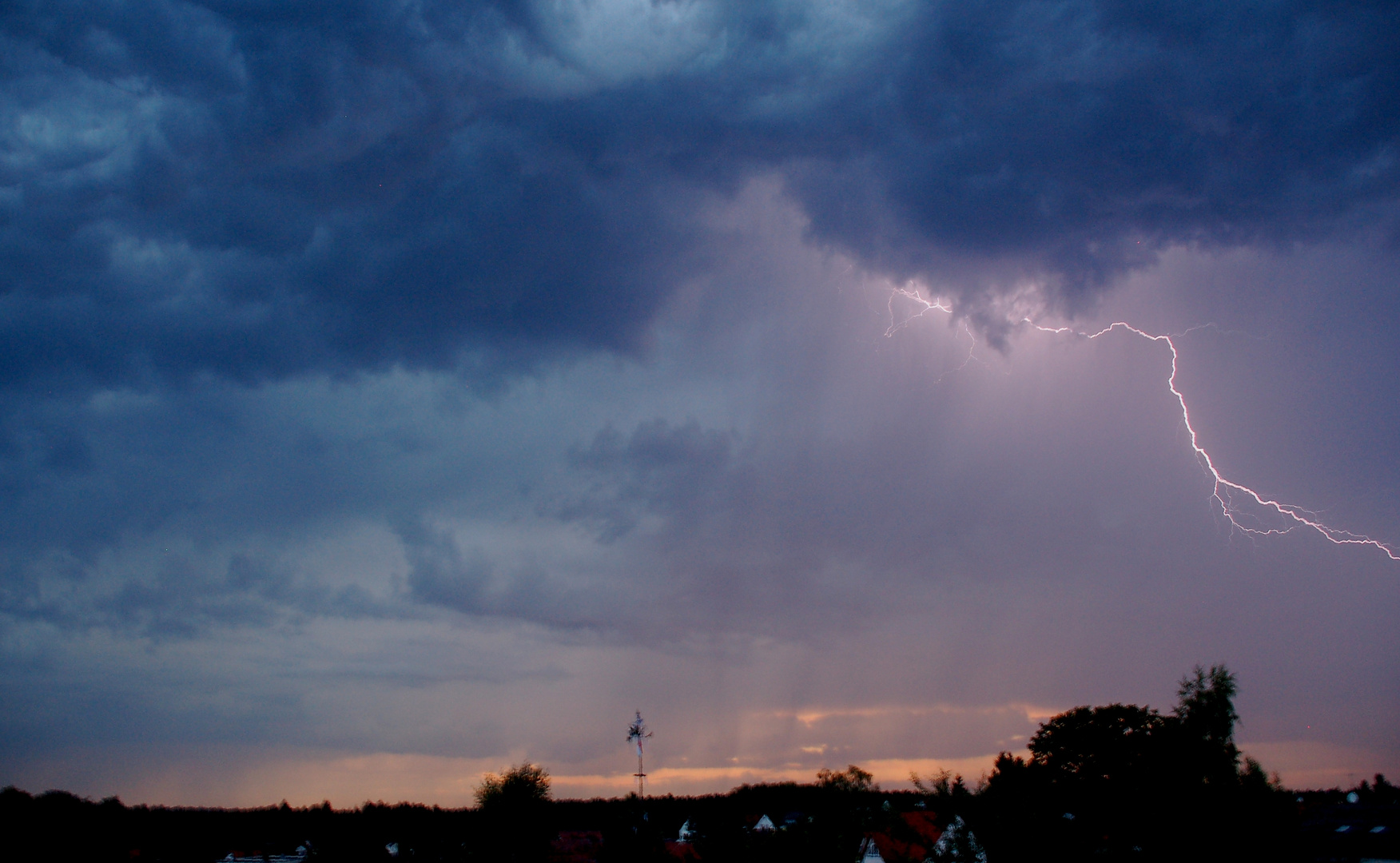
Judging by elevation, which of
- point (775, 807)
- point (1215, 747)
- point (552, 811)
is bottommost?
point (775, 807)

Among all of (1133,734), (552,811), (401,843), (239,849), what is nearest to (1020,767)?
(1133,734)

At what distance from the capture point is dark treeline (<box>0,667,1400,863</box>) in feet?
114

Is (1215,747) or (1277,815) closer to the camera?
(1277,815)

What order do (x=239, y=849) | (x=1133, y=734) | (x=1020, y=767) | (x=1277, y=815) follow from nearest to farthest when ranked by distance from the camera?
(x=1277, y=815) → (x=1020, y=767) → (x=1133, y=734) → (x=239, y=849)

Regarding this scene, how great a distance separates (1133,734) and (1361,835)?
1588 cm

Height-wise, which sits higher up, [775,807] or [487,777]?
[487,777]

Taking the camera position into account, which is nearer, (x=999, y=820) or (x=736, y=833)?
(x=736, y=833)

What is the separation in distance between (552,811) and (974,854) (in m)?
72.6

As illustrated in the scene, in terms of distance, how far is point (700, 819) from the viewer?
1308 inches

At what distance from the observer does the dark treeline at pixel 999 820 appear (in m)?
34.8

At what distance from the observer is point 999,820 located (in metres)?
Result: 37.8

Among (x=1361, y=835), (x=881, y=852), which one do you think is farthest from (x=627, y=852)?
(x=1361, y=835)

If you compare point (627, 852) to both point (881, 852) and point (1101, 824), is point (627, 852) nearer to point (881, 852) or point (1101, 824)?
point (1101, 824)

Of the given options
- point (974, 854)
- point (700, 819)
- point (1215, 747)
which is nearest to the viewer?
point (700, 819)
